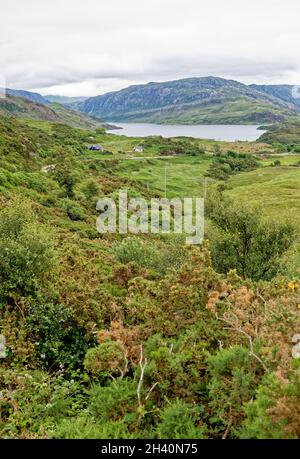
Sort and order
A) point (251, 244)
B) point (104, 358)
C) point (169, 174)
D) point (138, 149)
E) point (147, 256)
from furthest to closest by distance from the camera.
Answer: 1. point (138, 149)
2. point (169, 174)
3. point (251, 244)
4. point (147, 256)
5. point (104, 358)

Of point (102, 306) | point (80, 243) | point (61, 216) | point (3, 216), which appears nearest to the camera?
point (102, 306)

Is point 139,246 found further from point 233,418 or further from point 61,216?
point 61,216

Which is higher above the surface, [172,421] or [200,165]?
[200,165]

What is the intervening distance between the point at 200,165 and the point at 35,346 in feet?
468

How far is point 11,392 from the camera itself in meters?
11.6

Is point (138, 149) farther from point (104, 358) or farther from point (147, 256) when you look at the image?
point (104, 358)

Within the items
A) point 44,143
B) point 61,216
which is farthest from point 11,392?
point 44,143

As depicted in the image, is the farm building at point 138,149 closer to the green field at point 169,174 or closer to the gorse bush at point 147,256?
the green field at point 169,174

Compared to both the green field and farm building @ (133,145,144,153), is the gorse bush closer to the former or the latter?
the green field
